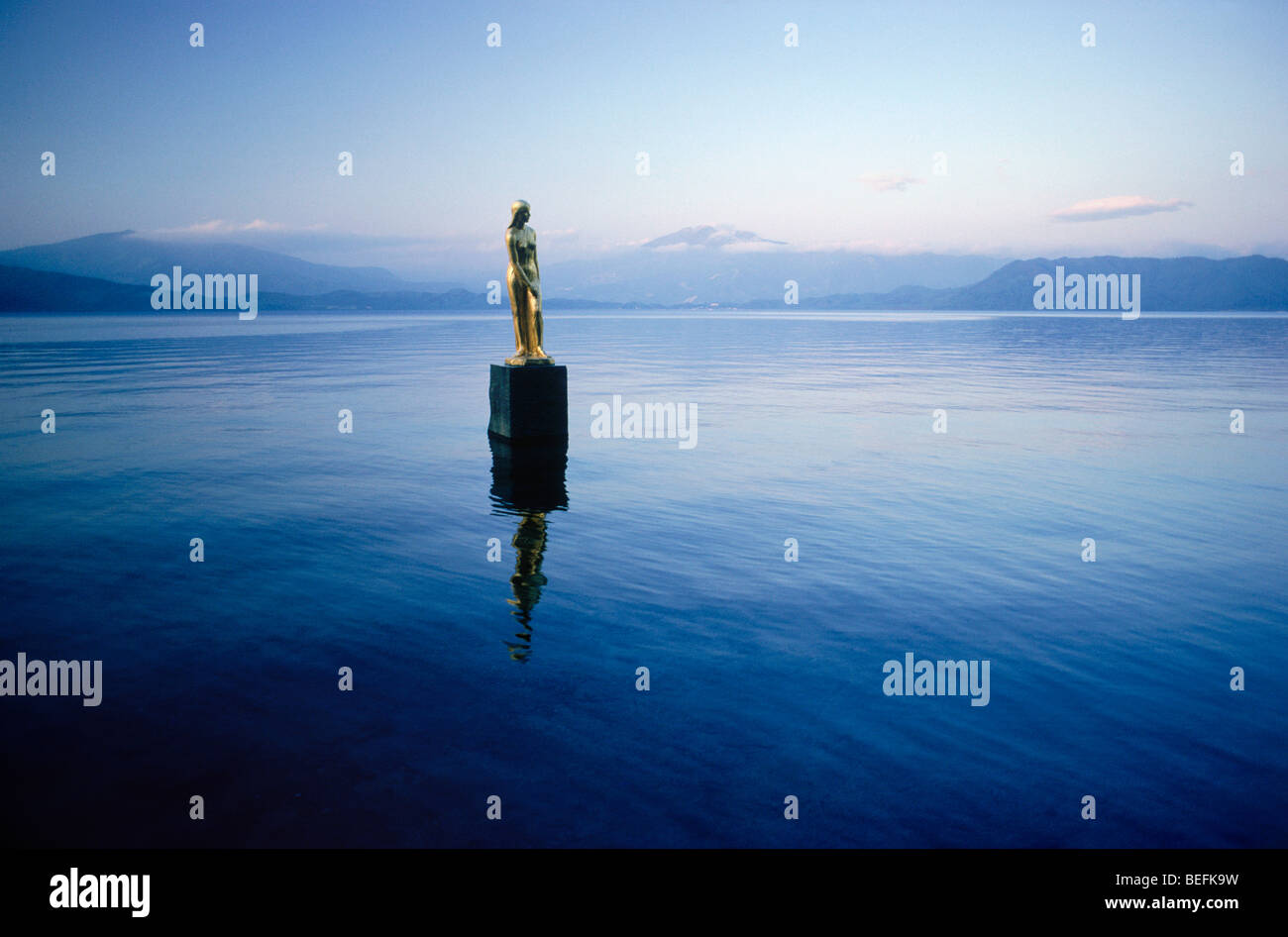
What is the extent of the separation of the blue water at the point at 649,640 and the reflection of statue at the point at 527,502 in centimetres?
9

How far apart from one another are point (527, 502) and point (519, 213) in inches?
238

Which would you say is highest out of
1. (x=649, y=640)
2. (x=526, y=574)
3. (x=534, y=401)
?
(x=534, y=401)

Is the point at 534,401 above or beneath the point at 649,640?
above

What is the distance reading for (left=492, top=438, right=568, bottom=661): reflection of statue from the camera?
7938mm

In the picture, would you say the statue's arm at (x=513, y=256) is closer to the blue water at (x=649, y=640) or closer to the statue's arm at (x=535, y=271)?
the statue's arm at (x=535, y=271)

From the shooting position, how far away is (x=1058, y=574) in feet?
29.2

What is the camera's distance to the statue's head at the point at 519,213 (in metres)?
15.5

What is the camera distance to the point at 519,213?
51.1 feet
